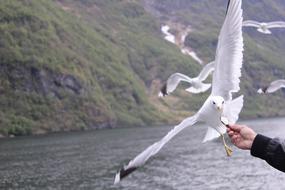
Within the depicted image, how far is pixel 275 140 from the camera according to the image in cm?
299

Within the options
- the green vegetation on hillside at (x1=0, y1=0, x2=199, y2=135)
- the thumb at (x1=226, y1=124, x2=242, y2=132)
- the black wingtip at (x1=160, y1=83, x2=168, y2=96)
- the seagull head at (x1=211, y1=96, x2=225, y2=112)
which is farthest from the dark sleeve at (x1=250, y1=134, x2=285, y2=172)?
the green vegetation on hillside at (x1=0, y1=0, x2=199, y2=135)

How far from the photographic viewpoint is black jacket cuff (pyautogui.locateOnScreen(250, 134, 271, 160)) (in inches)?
119

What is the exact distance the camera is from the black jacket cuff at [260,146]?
9.89 feet

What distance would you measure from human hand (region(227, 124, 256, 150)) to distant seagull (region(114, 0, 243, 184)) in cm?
200

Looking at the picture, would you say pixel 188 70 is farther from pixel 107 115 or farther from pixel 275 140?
pixel 275 140

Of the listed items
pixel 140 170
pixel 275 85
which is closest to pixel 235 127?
pixel 275 85

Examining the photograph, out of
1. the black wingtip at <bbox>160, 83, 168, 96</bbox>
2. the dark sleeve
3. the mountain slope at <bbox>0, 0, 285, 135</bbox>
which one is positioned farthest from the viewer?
the mountain slope at <bbox>0, 0, 285, 135</bbox>

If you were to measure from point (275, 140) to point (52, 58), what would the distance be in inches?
5451

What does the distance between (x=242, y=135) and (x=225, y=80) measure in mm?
4755

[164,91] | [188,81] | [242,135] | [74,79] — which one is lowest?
[74,79]

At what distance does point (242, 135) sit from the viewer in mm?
3229

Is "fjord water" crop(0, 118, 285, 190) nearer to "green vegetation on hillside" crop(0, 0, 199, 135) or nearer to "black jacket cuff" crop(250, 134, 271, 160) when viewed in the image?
"black jacket cuff" crop(250, 134, 271, 160)

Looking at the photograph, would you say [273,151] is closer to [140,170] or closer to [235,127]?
[235,127]

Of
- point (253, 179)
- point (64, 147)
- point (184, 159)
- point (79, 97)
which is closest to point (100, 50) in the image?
point (79, 97)
